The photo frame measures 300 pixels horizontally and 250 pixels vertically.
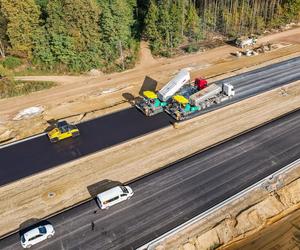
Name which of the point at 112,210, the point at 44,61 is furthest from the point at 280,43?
the point at 112,210

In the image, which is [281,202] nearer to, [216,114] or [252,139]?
[252,139]

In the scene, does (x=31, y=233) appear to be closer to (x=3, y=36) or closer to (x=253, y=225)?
(x=253, y=225)

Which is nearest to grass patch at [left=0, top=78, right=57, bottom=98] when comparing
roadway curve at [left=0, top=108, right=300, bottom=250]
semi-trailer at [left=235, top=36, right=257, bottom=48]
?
roadway curve at [left=0, top=108, right=300, bottom=250]

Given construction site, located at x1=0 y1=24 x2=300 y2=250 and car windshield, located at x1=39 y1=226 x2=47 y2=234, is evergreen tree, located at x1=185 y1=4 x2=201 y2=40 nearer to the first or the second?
construction site, located at x1=0 y1=24 x2=300 y2=250

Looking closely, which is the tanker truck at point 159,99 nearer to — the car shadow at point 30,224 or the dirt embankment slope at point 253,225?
the dirt embankment slope at point 253,225

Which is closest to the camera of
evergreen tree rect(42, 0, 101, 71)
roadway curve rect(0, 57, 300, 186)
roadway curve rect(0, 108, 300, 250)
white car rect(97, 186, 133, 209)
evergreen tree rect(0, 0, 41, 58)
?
roadway curve rect(0, 108, 300, 250)

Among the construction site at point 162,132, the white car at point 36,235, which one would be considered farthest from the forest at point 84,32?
the white car at point 36,235
